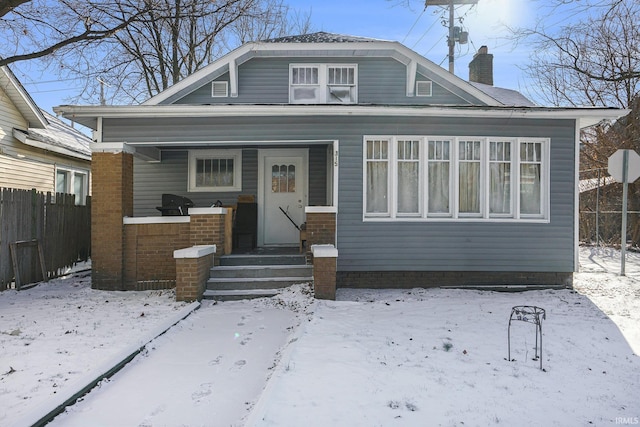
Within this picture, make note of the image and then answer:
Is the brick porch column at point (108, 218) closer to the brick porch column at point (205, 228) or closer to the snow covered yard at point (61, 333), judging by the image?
the snow covered yard at point (61, 333)

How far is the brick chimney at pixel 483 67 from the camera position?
592 inches

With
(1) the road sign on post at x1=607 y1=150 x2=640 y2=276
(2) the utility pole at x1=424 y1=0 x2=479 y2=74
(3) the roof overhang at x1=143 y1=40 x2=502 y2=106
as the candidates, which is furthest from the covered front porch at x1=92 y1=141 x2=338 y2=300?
(2) the utility pole at x1=424 y1=0 x2=479 y2=74

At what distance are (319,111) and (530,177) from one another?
433 cm

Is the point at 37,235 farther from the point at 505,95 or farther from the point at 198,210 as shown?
the point at 505,95

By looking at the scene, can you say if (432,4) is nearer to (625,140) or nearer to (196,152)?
(625,140)

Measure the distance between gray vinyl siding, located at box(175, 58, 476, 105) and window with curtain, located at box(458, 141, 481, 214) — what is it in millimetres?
2593

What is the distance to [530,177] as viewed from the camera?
8.16m

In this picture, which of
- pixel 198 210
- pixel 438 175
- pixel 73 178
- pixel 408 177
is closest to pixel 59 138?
pixel 73 178

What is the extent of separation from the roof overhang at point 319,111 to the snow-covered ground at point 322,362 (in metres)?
3.33

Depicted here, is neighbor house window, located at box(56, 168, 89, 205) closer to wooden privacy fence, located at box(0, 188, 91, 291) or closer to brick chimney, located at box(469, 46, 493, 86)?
wooden privacy fence, located at box(0, 188, 91, 291)

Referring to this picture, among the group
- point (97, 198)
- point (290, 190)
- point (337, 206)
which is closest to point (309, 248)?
point (337, 206)

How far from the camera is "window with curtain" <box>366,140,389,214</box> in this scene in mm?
8047

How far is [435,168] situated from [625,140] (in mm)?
12632

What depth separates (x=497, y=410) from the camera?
3.27 metres
